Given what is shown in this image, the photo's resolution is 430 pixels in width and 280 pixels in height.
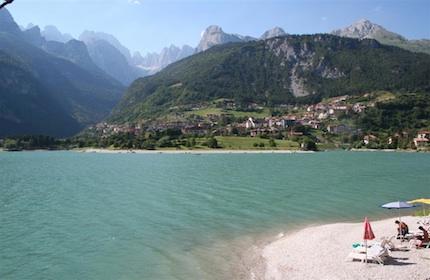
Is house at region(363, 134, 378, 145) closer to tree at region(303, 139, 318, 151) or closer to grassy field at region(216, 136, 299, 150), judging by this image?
tree at region(303, 139, 318, 151)

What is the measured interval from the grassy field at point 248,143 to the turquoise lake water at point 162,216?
3627 inches

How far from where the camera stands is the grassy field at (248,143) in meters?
173

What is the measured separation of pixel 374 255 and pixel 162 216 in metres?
22.8

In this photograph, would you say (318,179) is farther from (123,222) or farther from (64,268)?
(64,268)

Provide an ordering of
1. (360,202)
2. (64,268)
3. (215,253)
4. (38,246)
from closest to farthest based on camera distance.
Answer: (64,268), (215,253), (38,246), (360,202)

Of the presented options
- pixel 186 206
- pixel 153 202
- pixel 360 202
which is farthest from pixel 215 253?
pixel 360 202

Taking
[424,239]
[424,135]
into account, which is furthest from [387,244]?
[424,135]

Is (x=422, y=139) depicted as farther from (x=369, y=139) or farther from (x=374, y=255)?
(x=374, y=255)

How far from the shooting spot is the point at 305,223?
124 feet

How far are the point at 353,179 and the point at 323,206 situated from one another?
104ft

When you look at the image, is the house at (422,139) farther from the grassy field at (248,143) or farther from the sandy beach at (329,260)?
the sandy beach at (329,260)

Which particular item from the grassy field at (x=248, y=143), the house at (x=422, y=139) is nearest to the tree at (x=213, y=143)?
the grassy field at (x=248, y=143)

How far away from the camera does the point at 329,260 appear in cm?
2478

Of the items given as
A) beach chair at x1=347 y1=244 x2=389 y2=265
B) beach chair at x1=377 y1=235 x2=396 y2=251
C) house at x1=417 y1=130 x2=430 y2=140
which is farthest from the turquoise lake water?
house at x1=417 y1=130 x2=430 y2=140
